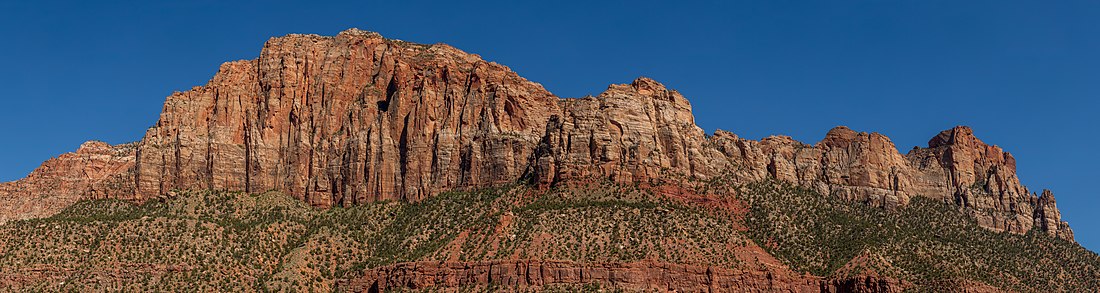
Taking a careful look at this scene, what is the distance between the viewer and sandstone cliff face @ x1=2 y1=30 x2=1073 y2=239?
555 ft

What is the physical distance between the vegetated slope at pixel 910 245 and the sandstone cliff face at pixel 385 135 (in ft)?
23.6

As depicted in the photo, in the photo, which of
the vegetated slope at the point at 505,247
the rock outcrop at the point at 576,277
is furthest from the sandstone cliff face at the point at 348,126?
the rock outcrop at the point at 576,277

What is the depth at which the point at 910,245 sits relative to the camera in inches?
6629

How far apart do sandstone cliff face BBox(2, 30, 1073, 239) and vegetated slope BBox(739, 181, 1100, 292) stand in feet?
23.6

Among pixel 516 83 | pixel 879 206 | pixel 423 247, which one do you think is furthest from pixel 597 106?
pixel 879 206

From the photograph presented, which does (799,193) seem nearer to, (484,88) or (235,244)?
(484,88)

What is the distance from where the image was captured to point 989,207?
19450cm

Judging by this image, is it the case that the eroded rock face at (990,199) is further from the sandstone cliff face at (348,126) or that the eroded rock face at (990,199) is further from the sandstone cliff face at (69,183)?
the sandstone cliff face at (69,183)

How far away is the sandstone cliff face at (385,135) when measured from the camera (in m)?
169

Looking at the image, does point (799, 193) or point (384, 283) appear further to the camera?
point (799, 193)

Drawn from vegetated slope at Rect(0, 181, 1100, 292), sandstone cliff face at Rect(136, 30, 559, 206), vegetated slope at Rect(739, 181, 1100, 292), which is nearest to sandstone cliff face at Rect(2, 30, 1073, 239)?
sandstone cliff face at Rect(136, 30, 559, 206)

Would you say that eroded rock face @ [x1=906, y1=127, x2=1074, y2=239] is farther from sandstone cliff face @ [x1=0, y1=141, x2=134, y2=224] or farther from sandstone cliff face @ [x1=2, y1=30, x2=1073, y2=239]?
sandstone cliff face @ [x1=0, y1=141, x2=134, y2=224]

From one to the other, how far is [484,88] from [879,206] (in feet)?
160

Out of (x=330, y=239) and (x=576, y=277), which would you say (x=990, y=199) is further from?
(x=330, y=239)
